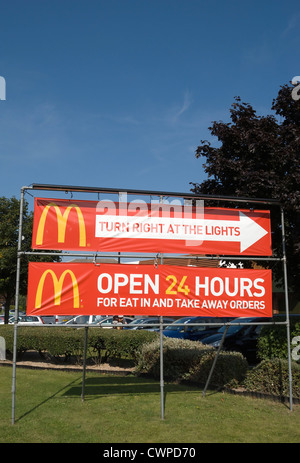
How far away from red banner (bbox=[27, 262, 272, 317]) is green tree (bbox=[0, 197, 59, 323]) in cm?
1214

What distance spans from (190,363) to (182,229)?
4273mm

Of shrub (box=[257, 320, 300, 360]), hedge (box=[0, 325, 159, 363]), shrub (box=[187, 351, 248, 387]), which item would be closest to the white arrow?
shrub (box=[257, 320, 300, 360])

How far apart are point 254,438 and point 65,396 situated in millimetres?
4364

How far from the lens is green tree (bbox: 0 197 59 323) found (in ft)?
64.5

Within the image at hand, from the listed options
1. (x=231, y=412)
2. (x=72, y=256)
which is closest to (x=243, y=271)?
(x=231, y=412)

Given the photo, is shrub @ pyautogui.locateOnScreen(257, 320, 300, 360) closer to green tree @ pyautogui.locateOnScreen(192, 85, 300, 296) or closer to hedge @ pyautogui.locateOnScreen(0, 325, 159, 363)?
green tree @ pyautogui.locateOnScreen(192, 85, 300, 296)

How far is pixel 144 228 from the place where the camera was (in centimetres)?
813

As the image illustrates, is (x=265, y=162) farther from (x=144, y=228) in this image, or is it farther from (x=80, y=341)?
(x=80, y=341)

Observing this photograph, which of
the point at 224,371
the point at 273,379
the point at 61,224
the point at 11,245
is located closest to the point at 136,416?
the point at 224,371

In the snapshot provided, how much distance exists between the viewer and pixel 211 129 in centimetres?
1149

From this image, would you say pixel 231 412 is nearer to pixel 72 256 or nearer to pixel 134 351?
pixel 72 256

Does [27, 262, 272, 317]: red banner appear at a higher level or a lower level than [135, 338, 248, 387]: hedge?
higher

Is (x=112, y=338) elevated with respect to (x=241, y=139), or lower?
lower
